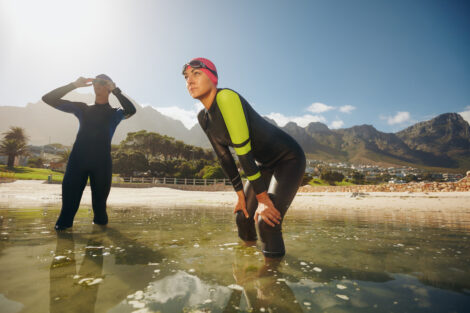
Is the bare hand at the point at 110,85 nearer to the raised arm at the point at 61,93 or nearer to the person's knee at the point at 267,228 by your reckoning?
the raised arm at the point at 61,93

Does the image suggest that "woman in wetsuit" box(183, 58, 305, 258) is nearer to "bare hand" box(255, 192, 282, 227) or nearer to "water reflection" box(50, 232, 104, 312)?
"bare hand" box(255, 192, 282, 227)

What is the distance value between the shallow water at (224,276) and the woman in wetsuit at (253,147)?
0.51 meters

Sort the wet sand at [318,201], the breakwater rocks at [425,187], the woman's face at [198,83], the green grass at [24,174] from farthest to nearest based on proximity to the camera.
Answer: the green grass at [24,174], the breakwater rocks at [425,187], the wet sand at [318,201], the woman's face at [198,83]

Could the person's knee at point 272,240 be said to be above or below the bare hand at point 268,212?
below

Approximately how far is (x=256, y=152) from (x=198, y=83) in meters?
1.10

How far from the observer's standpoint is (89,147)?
420 cm

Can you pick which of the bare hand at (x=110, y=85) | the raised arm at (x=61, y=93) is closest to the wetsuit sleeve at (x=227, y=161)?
the bare hand at (x=110, y=85)

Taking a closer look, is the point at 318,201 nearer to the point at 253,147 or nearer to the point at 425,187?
the point at 425,187

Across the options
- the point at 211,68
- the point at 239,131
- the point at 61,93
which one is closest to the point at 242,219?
the point at 239,131

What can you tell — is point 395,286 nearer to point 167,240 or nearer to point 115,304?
point 115,304

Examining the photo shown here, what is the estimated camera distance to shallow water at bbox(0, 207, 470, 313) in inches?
57.9

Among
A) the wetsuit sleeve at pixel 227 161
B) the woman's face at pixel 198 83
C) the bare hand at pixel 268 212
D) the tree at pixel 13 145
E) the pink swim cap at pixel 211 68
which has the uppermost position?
the tree at pixel 13 145

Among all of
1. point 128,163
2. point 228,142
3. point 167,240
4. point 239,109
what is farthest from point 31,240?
point 128,163

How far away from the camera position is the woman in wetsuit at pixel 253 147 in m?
2.38
